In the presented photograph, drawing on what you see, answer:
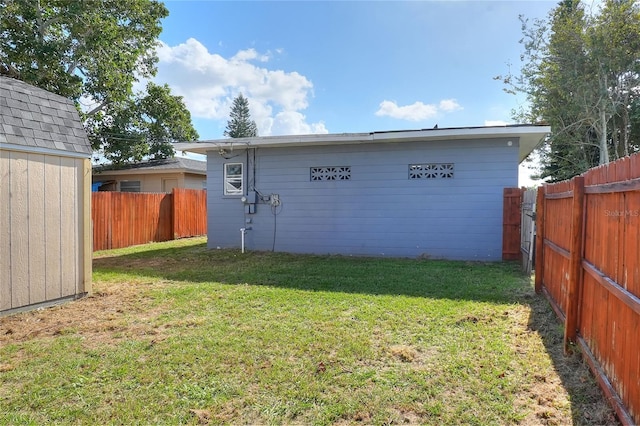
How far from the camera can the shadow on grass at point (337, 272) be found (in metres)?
5.34

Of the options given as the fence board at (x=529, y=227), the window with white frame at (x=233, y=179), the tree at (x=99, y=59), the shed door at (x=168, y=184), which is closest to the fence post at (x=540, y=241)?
the fence board at (x=529, y=227)

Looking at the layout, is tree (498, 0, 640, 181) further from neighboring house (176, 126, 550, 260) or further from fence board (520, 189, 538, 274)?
fence board (520, 189, 538, 274)

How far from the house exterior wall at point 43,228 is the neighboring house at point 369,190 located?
15.9ft

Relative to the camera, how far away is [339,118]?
19781mm

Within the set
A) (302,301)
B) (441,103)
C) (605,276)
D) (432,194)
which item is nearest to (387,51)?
(441,103)

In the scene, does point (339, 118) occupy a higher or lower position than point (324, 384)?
higher

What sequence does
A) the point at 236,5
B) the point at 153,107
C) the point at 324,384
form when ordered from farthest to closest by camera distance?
the point at 153,107 < the point at 236,5 < the point at 324,384

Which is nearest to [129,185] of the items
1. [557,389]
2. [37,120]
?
[37,120]

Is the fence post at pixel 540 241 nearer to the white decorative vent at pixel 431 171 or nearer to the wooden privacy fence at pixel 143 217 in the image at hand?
the white decorative vent at pixel 431 171

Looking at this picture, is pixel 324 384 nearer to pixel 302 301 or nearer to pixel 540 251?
pixel 302 301

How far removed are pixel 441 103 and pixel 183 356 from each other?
1393 centimetres

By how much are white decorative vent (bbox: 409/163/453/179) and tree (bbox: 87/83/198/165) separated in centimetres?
1168

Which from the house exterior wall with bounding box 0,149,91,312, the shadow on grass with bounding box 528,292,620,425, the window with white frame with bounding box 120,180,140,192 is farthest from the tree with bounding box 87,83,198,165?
the shadow on grass with bounding box 528,292,620,425

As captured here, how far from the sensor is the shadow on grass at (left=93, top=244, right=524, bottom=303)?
17.5ft
